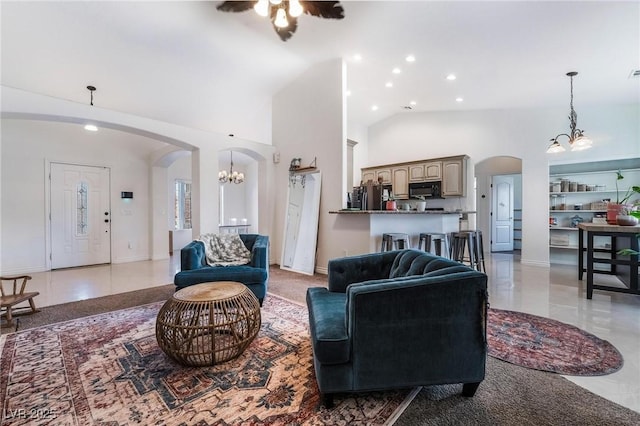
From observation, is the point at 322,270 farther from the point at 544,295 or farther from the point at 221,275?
the point at 544,295

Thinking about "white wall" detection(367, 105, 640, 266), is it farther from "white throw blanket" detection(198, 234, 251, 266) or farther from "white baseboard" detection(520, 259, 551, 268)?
"white throw blanket" detection(198, 234, 251, 266)

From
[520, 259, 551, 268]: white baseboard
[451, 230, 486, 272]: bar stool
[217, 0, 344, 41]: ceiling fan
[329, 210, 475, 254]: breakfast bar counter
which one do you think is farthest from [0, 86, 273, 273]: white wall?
[520, 259, 551, 268]: white baseboard

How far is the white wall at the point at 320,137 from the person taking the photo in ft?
16.4

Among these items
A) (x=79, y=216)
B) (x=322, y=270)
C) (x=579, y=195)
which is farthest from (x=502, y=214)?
(x=79, y=216)

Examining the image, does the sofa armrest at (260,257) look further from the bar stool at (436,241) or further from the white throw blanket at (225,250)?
the bar stool at (436,241)

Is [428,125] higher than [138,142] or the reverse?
higher

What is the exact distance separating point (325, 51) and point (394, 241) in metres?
3.28

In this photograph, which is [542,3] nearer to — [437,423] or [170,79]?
[437,423]

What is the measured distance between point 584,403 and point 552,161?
213 inches

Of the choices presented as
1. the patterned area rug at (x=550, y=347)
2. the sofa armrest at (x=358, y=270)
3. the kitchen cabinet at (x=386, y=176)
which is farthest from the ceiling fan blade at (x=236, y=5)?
the kitchen cabinet at (x=386, y=176)

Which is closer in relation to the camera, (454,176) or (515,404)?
(515,404)

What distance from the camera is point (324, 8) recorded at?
3402 millimetres

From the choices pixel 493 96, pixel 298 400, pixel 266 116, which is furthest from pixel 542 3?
pixel 266 116

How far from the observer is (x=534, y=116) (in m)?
5.73
